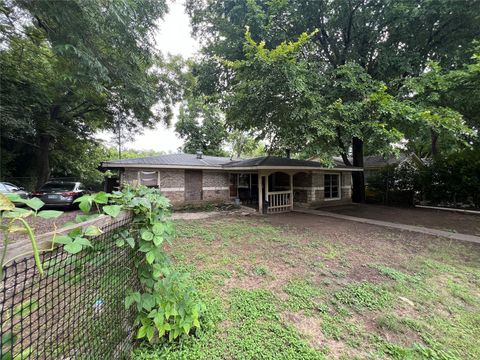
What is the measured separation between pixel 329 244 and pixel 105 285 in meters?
5.05

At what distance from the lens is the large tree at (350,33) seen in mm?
8180

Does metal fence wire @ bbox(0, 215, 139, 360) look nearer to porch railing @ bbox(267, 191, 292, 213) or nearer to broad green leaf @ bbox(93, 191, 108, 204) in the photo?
broad green leaf @ bbox(93, 191, 108, 204)

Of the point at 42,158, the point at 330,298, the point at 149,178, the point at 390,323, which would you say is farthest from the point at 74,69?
the point at 42,158

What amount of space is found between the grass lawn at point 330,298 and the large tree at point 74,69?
6.57 m

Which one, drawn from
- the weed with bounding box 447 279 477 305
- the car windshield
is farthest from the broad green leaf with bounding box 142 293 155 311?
the car windshield

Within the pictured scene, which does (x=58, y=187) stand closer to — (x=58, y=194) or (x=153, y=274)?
(x=58, y=194)

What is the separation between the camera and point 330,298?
3299 mm

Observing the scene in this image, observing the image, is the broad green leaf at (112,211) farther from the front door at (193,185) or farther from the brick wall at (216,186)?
the brick wall at (216,186)

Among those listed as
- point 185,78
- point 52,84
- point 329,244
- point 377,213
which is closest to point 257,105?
point 329,244

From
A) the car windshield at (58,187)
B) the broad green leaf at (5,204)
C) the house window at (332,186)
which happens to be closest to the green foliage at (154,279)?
the broad green leaf at (5,204)

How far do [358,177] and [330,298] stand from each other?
1235 cm

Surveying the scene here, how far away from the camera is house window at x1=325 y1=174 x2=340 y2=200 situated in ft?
42.5

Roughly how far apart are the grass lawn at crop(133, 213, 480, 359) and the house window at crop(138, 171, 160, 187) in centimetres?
517

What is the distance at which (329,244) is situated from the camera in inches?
223
